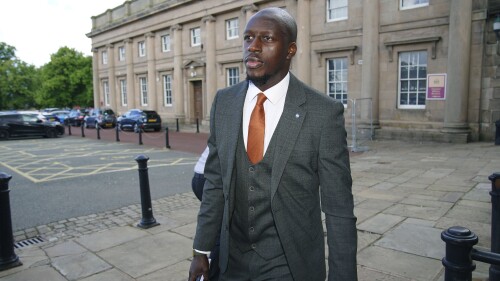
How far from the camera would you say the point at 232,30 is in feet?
74.7

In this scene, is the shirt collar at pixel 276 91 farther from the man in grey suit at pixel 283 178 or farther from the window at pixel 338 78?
the window at pixel 338 78

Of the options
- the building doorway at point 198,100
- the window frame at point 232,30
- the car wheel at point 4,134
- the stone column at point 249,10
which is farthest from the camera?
the building doorway at point 198,100

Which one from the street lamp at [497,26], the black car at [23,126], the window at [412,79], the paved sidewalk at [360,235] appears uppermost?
the street lamp at [497,26]

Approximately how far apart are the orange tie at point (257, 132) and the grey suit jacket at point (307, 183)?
7cm

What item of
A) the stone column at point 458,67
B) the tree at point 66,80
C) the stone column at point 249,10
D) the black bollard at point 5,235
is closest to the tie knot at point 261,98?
the black bollard at point 5,235

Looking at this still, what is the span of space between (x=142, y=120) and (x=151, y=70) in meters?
6.75

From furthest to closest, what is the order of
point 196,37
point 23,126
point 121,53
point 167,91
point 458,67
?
point 121,53, point 167,91, point 196,37, point 23,126, point 458,67

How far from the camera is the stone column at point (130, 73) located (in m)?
31.0

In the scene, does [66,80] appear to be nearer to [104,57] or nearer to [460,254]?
[104,57]

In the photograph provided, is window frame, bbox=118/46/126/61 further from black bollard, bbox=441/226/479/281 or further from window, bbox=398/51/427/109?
black bollard, bbox=441/226/479/281

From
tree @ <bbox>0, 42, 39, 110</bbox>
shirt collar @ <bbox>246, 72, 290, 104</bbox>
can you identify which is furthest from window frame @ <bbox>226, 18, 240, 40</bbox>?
tree @ <bbox>0, 42, 39, 110</bbox>

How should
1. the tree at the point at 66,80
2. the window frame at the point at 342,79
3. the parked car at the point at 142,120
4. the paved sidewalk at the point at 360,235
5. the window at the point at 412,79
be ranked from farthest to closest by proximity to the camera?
the tree at the point at 66,80
the parked car at the point at 142,120
the window frame at the point at 342,79
the window at the point at 412,79
the paved sidewalk at the point at 360,235

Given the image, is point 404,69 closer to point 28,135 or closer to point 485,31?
point 485,31

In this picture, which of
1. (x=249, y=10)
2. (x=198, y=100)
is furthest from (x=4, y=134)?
(x=249, y=10)
